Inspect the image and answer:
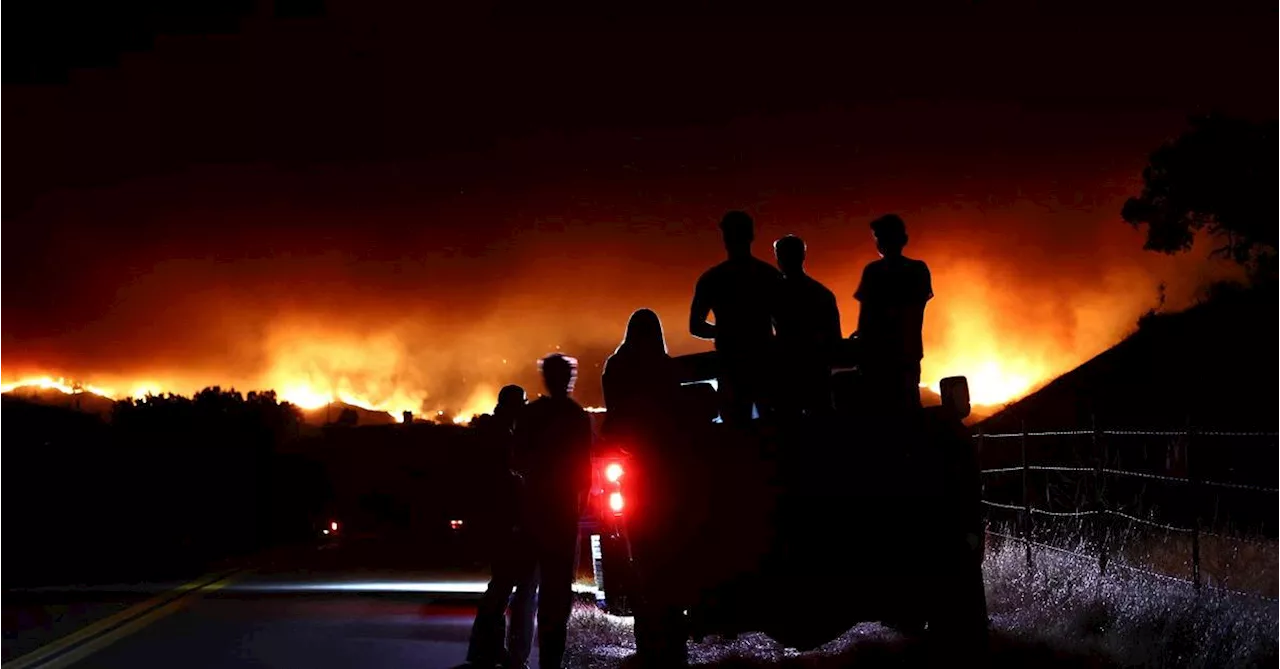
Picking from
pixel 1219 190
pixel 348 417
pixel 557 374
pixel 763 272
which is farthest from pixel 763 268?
pixel 348 417

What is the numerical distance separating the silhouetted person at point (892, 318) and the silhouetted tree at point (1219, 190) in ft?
106

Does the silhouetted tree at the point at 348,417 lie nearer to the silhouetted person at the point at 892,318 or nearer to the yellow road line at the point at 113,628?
the yellow road line at the point at 113,628

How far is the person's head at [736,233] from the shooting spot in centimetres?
870

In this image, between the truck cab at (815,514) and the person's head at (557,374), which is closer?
the truck cab at (815,514)

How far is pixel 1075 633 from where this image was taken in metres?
9.67

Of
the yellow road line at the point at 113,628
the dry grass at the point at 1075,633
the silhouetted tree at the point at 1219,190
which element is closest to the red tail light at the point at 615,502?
the dry grass at the point at 1075,633

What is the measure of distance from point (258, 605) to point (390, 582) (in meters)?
3.02

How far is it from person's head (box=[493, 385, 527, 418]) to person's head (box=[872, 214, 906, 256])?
2.65 m

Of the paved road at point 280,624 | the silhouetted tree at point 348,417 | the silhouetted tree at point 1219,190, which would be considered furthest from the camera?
the silhouetted tree at point 348,417

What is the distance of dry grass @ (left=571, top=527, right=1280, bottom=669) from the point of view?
872 centimetres

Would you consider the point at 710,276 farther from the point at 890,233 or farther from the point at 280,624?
the point at 280,624

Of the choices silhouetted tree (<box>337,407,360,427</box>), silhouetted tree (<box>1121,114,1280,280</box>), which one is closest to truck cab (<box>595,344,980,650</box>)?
silhouetted tree (<box>1121,114,1280,280</box>)

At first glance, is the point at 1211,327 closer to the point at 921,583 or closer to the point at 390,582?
the point at 390,582

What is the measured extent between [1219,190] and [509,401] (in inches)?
1323
